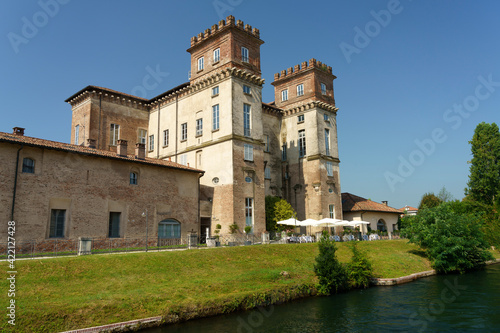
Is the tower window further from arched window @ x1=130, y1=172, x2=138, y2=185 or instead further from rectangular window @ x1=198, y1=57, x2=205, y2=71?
arched window @ x1=130, y1=172, x2=138, y2=185

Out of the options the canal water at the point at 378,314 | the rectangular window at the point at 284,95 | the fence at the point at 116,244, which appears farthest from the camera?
the rectangular window at the point at 284,95

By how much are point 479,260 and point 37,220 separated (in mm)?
35441

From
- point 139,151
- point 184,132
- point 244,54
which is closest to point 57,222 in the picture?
point 139,151

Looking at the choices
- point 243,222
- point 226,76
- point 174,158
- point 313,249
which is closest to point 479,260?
point 313,249

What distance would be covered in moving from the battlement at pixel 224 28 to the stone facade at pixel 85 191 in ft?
53.5

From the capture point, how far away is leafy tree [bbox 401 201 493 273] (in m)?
30.7

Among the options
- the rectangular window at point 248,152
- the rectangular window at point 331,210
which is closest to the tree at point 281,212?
the rectangular window at point 248,152

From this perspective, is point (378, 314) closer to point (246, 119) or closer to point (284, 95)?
point (246, 119)

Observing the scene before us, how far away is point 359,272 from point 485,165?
38.1 m

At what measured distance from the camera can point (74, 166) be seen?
1068 inches

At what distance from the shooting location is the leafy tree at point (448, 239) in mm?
30656

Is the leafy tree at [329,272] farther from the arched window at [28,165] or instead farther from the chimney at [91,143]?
the chimney at [91,143]

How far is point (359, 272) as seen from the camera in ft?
79.4

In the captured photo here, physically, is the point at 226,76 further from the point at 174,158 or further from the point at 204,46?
the point at 174,158
